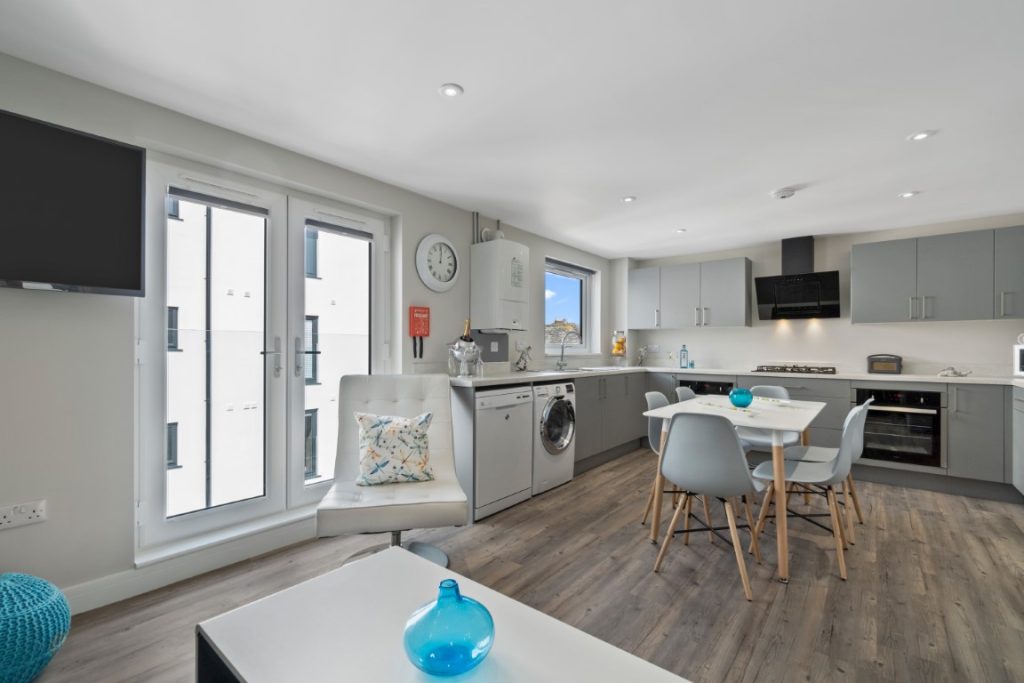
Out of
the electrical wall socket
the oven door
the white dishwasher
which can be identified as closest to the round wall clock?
the white dishwasher

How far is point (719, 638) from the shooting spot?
6.16 feet

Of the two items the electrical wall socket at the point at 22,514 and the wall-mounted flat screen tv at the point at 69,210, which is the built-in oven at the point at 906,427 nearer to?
the wall-mounted flat screen tv at the point at 69,210

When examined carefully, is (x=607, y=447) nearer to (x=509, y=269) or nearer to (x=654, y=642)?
(x=509, y=269)

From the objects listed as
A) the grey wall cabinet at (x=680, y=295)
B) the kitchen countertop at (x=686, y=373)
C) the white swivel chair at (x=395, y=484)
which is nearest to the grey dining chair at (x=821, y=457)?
the kitchen countertop at (x=686, y=373)

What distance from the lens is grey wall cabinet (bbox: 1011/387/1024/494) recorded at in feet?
11.0

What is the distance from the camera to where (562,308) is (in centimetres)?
548

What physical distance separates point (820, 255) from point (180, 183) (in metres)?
5.63

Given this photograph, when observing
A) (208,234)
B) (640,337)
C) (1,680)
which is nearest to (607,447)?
(640,337)

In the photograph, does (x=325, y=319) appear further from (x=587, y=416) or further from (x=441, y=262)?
(x=587, y=416)

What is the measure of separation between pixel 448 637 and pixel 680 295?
17.3 feet

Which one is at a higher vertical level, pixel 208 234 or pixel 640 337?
pixel 208 234

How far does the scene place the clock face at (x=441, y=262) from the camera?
3621 mm

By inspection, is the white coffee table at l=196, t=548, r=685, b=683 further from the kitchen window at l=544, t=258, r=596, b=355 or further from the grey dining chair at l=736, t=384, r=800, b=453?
the kitchen window at l=544, t=258, r=596, b=355

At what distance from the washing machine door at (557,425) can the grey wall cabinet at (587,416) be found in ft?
0.76
